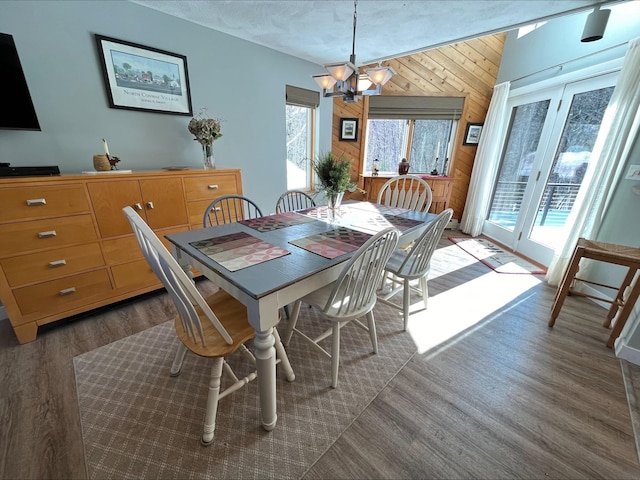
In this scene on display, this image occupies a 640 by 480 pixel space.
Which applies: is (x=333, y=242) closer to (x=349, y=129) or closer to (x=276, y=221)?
(x=276, y=221)

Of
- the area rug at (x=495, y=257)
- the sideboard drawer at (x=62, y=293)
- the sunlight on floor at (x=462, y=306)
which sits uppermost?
the sideboard drawer at (x=62, y=293)

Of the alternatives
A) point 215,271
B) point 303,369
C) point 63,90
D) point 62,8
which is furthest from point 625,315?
point 62,8

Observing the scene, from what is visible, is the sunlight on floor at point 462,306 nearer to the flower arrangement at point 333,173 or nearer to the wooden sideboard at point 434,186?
the flower arrangement at point 333,173

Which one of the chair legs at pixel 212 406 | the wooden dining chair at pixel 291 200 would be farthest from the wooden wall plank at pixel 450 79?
the chair legs at pixel 212 406

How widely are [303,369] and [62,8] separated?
2.92 m

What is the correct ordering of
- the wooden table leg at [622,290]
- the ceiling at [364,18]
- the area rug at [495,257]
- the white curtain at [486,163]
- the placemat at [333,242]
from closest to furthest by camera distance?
the placemat at [333,242] → the wooden table leg at [622,290] → the ceiling at [364,18] → the area rug at [495,257] → the white curtain at [486,163]

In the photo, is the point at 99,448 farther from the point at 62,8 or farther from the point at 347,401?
the point at 62,8

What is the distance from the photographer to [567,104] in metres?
2.78

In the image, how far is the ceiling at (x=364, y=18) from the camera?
1959 millimetres

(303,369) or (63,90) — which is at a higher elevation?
(63,90)

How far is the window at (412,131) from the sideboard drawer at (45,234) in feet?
12.2

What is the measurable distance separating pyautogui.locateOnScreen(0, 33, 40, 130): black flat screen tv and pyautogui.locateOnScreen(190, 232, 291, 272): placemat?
4.85 ft

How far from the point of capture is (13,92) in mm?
1603

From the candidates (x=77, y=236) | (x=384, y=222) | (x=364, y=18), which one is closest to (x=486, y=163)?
(x=364, y=18)
